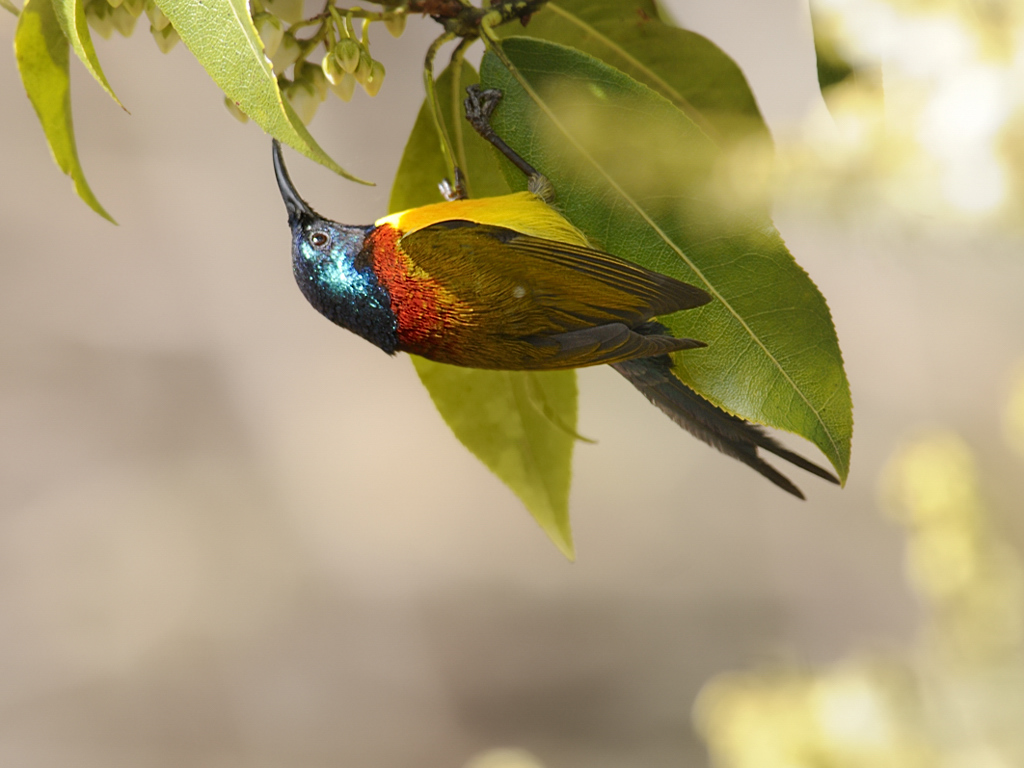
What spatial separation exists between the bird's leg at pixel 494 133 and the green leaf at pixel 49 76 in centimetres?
24

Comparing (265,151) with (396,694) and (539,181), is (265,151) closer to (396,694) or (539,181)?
(396,694)

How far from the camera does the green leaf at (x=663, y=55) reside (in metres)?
0.70

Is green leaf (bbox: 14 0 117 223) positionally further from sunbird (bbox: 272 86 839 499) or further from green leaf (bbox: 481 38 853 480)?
green leaf (bbox: 481 38 853 480)

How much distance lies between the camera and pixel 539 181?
1.77ft

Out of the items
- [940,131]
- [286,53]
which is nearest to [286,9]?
[286,53]

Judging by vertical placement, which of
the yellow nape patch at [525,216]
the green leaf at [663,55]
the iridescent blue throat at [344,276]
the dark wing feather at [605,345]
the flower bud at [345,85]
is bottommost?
the dark wing feather at [605,345]

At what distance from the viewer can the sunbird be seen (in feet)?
1.71

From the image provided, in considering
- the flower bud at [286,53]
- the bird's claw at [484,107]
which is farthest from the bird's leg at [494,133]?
the flower bud at [286,53]

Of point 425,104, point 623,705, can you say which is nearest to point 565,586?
point 623,705

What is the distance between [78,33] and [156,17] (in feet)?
0.33

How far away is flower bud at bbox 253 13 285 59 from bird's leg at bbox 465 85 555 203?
12 centimetres

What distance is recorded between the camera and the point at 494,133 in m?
0.56

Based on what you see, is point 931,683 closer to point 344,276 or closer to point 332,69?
point 344,276

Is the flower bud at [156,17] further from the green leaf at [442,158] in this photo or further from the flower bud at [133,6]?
the green leaf at [442,158]
